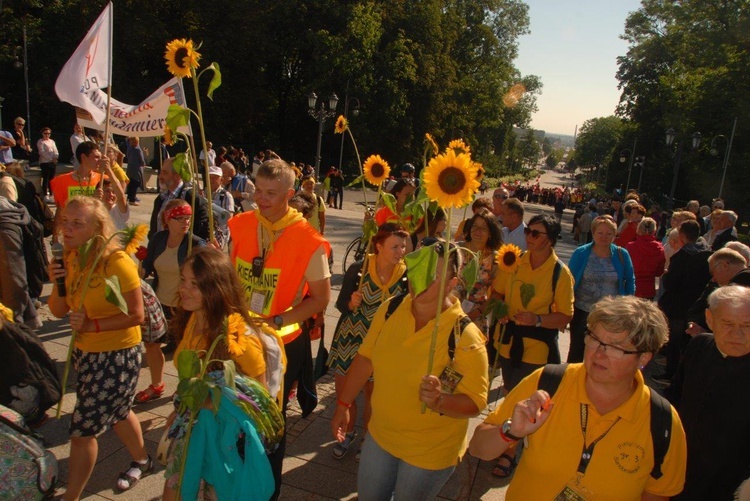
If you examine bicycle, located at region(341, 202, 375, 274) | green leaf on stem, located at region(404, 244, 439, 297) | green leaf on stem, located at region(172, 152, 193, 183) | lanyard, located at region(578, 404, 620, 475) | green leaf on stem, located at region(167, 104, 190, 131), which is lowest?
bicycle, located at region(341, 202, 375, 274)

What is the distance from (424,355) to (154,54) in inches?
1244

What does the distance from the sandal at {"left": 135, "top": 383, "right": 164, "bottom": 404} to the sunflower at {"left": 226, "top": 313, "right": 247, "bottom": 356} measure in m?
2.52

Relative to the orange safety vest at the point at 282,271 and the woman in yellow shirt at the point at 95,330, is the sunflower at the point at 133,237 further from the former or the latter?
the orange safety vest at the point at 282,271

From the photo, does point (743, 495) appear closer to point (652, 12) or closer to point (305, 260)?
point (305, 260)

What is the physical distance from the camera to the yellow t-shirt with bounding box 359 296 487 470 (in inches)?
95.3

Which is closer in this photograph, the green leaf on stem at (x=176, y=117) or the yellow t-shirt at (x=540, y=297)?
the green leaf on stem at (x=176, y=117)

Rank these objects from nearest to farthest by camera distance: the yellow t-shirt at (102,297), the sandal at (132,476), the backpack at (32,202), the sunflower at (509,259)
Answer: the yellow t-shirt at (102,297), the sandal at (132,476), the sunflower at (509,259), the backpack at (32,202)

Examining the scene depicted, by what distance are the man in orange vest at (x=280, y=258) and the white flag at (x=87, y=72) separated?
350 cm

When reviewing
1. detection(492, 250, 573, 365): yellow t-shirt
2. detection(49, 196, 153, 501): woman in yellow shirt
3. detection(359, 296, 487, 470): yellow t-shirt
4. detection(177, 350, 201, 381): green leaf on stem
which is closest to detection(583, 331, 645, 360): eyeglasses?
detection(359, 296, 487, 470): yellow t-shirt

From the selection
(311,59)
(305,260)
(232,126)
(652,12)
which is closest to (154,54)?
(232,126)

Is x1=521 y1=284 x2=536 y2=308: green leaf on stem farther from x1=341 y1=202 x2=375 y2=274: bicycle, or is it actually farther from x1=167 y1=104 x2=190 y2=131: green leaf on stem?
x1=167 y1=104 x2=190 y2=131: green leaf on stem

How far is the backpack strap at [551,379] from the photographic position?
2113mm

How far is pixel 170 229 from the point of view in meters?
4.82

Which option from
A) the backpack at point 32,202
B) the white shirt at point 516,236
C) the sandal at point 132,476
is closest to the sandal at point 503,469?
the white shirt at point 516,236
